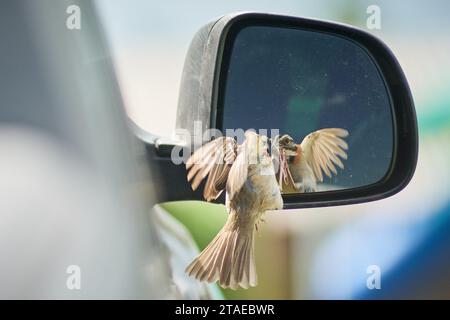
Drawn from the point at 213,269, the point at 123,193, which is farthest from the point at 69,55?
the point at 213,269

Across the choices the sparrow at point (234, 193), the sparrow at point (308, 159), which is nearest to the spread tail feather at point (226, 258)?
the sparrow at point (234, 193)

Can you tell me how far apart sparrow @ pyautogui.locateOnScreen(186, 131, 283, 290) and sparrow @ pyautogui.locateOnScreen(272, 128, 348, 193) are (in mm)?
23

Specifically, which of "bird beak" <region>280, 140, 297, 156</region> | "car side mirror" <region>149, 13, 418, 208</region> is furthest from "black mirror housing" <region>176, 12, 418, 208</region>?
"bird beak" <region>280, 140, 297, 156</region>

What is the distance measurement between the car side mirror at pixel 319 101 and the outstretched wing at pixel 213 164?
3cm

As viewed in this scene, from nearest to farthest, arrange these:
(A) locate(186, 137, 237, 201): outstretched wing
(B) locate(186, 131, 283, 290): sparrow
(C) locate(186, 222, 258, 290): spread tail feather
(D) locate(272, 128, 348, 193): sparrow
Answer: (A) locate(186, 137, 237, 201): outstretched wing → (B) locate(186, 131, 283, 290): sparrow → (D) locate(272, 128, 348, 193): sparrow → (C) locate(186, 222, 258, 290): spread tail feather

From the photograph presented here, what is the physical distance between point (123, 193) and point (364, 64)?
73 cm

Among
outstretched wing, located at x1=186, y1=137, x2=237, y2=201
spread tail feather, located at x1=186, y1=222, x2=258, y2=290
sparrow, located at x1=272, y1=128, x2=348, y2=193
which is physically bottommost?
spread tail feather, located at x1=186, y1=222, x2=258, y2=290

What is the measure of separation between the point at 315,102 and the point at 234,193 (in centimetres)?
41

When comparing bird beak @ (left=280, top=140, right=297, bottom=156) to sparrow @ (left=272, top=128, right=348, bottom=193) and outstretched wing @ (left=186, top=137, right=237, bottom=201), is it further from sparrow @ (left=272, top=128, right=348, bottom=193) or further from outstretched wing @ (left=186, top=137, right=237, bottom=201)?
outstretched wing @ (left=186, top=137, right=237, bottom=201)

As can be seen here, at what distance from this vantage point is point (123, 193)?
2.27 ft

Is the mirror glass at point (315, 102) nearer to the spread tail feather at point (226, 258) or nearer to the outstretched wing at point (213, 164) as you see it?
the outstretched wing at point (213, 164)

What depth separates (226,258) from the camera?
1189 mm

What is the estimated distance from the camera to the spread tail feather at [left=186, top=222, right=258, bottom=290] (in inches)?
46.0
